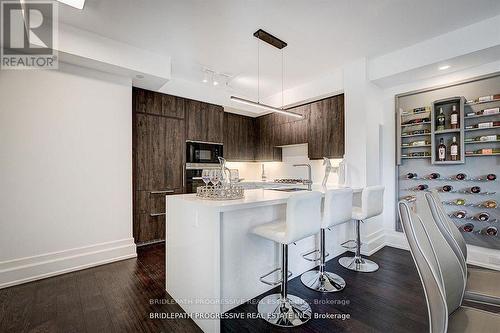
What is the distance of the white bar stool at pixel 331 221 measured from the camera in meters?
2.12

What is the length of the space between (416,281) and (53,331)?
3.33 metres

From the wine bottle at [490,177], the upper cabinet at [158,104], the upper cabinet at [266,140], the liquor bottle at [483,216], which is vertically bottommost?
the liquor bottle at [483,216]

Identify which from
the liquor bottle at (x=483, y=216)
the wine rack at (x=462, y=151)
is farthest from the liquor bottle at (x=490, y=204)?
the liquor bottle at (x=483, y=216)

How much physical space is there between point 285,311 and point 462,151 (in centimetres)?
297

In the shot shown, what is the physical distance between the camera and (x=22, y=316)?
1852 mm

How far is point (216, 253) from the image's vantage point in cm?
157

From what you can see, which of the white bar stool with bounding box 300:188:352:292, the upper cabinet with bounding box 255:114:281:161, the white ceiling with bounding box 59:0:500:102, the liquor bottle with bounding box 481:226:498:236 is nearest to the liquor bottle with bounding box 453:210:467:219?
the liquor bottle with bounding box 481:226:498:236

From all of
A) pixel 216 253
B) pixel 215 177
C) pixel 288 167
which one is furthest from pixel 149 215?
pixel 288 167

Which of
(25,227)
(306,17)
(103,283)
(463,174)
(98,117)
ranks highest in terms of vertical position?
(306,17)

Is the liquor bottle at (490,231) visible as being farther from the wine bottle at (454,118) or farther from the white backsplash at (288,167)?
the white backsplash at (288,167)

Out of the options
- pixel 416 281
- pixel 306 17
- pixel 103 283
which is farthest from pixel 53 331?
pixel 306 17

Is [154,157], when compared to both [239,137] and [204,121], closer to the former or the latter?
[204,121]

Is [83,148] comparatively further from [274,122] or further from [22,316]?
[274,122]

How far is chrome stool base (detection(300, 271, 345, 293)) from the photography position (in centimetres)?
226
